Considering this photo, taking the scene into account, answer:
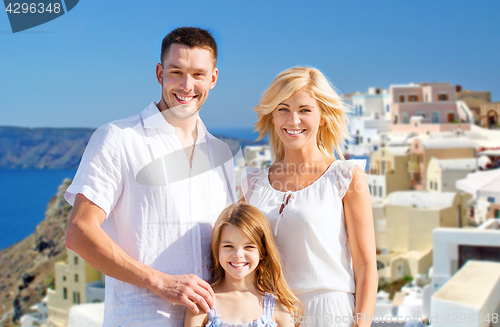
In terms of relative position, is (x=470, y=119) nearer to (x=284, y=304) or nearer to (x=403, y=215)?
(x=403, y=215)

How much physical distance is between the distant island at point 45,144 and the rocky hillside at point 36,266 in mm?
13992

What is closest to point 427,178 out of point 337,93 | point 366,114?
point 366,114

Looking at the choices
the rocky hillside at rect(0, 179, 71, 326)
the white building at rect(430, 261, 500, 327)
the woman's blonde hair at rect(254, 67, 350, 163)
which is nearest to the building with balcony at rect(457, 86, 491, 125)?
the rocky hillside at rect(0, 179, 71, 326)

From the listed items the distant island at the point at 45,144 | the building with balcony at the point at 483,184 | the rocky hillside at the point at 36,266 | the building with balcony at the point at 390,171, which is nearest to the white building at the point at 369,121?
the building with balcony at the point at 390,171

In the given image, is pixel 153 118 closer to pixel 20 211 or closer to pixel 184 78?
pixel 184 78

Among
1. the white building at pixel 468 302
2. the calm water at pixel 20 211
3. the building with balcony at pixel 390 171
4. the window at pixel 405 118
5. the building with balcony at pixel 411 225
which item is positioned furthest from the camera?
the calm water at pixel 20 211

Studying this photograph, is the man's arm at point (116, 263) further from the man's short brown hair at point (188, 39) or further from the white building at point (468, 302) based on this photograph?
the white building at point (468, 302)

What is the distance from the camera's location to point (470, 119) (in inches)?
1302

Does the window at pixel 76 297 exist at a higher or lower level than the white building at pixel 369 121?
lower

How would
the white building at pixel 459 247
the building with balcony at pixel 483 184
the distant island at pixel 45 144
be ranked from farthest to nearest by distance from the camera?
the distant island at pixel 45 144 < the building with balcony at pixel 483 184 < the white building at pixel 459 247

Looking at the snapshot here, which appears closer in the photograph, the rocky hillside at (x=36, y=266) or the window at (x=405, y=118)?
the rocky hillside at (x=36, y=266)

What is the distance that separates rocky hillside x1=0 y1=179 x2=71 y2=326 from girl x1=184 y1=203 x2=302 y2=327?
1160 inches

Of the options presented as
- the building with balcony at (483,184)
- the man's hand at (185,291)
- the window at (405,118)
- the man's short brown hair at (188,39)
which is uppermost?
the window at (405,118)

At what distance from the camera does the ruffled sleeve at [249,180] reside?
1.92 metres
